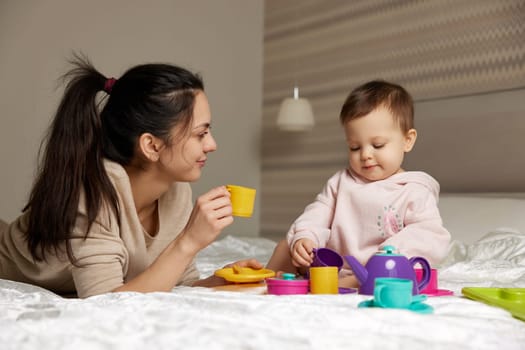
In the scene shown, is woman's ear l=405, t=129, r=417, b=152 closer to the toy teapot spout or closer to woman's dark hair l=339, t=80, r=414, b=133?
woman's dark hair l=339, t=80, r=414, b=133

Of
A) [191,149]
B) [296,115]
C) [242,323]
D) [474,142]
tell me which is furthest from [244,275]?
[296,115]

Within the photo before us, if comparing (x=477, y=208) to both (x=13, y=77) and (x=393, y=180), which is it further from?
(x=13, y=77)

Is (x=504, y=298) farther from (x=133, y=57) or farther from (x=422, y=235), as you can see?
(x=133, y=57)

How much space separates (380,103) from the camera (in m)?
1.93

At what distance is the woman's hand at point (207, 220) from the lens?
150 cm

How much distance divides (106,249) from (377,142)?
0.84m

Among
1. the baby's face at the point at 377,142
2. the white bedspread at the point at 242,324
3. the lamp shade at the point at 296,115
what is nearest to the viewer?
the white bedspread at the point at 242,324

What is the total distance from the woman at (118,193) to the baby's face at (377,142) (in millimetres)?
460

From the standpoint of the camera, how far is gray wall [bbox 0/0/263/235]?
3633 mm

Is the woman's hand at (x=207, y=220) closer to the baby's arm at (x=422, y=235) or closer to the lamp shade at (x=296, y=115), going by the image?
the baby's arm at (x=422, y=235)

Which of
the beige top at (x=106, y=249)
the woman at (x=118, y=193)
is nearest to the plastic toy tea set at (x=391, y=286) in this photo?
the woman at (x=118, y=193)

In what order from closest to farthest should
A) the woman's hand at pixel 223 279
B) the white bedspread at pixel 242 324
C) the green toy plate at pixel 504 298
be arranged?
1. the white bedspread at pixel 242 324
2. the green toy plate at pixel 504 298
3. the woman's hand at pixel 223 279

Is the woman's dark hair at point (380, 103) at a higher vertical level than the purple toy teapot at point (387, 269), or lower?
higher

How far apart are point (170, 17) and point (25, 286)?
2.97 meters
